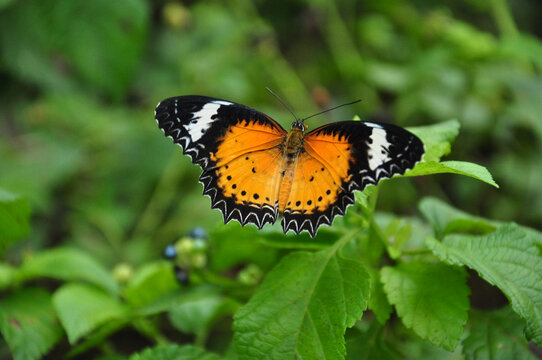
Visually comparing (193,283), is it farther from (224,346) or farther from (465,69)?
(465,69)

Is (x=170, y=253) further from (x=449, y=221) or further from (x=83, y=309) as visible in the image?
(x=449, y=221)

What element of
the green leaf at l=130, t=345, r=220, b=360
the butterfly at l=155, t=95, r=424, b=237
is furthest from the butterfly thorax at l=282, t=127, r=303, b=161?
the green leaf at l=130, t=345, r=220, b=360

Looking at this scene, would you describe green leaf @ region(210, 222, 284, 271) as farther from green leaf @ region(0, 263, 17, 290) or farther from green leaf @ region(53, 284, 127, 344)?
green leaf @ region(0, 263, 17, 290)

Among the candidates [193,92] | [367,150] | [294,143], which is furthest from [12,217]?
[193,92]

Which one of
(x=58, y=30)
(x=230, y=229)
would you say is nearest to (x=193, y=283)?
(x=230, y=229)

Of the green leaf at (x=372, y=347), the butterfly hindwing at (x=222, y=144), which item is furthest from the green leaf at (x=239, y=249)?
the green leaf at (x=372, y=347)

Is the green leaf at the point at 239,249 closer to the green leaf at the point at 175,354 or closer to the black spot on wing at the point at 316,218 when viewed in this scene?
the black spot on wing at the point at 316,218
